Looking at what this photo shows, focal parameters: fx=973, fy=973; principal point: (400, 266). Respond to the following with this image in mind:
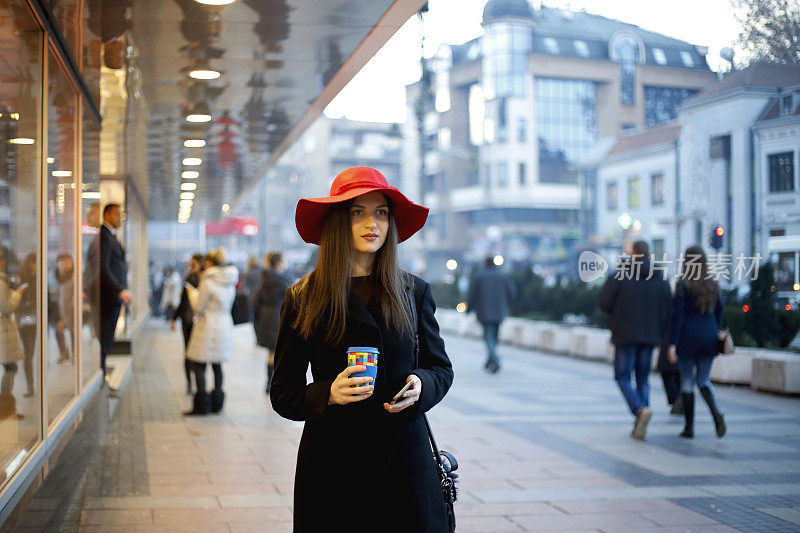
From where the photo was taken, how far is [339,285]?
10.4ft

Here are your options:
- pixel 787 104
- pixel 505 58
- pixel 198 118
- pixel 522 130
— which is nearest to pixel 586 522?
pixel 787 104

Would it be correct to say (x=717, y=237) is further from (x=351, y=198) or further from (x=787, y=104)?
(x=351, y=198)

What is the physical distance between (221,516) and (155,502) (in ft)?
2.00

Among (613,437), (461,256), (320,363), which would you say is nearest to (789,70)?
(613,437)

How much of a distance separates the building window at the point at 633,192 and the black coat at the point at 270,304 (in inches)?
331

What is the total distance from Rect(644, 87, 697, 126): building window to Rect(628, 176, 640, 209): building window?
1105mm

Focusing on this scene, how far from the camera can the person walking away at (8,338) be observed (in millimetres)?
4906

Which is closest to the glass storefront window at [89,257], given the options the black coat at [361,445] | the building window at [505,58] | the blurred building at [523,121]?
the black coat at [361,445]

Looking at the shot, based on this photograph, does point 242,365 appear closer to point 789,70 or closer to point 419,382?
point 789,70

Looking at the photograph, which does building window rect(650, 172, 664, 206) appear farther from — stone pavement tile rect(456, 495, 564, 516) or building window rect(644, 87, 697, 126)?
stone pavement tile rect(456, 495, 564, 516)

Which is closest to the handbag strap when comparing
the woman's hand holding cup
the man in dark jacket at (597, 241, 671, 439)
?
the woman's hand holding cup

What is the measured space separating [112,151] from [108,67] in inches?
251

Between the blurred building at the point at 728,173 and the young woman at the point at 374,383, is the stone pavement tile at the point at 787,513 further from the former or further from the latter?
the blurred building at the point at 728,173

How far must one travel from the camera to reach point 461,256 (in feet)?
241
